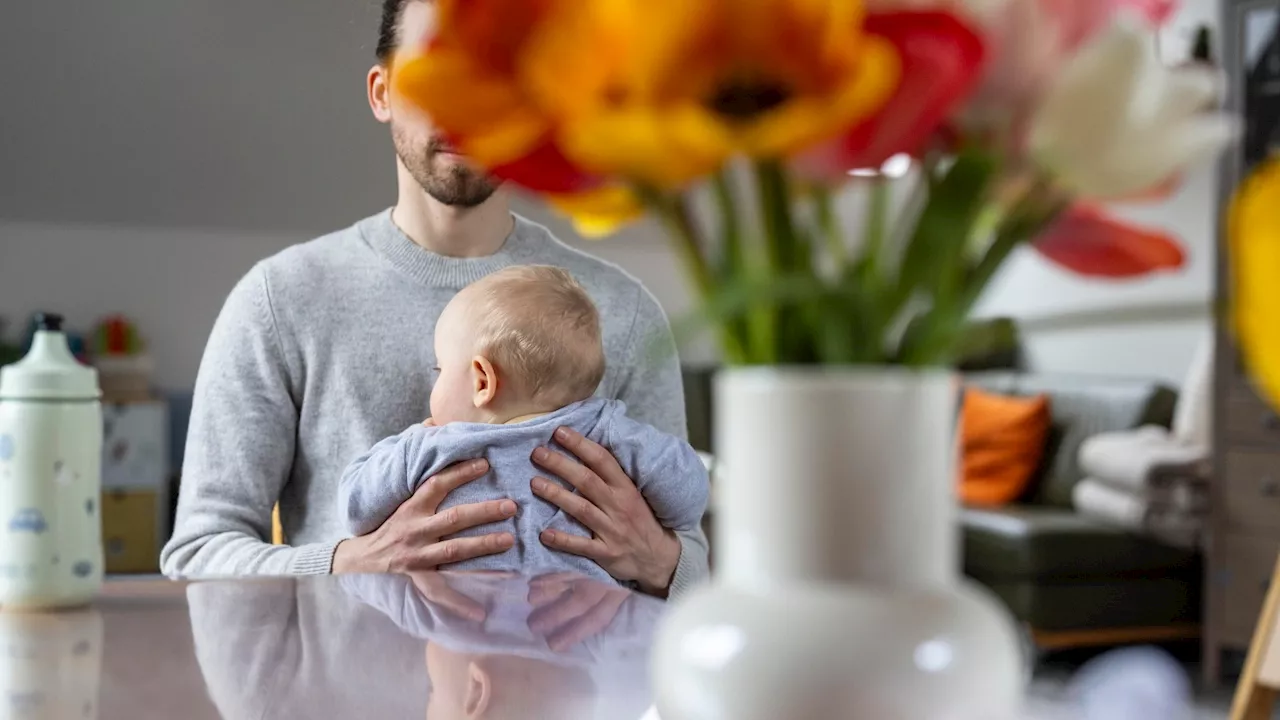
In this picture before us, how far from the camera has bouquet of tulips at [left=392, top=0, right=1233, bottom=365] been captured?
1.14ft

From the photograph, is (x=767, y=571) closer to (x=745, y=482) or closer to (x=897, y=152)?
(x=745, y=482)

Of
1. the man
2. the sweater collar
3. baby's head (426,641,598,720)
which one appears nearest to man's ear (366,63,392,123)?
the man

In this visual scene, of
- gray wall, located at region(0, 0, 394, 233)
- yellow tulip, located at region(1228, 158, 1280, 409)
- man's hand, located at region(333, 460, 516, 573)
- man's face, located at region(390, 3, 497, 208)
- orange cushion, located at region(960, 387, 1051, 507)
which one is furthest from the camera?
orange cushion, located at region(960, 387, 1051, 507)

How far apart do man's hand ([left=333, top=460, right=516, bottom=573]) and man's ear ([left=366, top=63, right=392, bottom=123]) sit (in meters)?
0.56

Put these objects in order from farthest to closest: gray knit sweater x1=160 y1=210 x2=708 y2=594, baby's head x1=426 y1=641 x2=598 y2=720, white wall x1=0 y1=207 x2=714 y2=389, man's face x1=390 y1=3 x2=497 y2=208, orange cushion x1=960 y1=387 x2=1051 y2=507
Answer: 1. orange cushion x1=960 y1=387 x2=1051 y2=507
2. white wall x1=0 y1=207 x2=714 y2=389
3. man's face x1=390 y1=3 x2=497 y2=208
4. gray knit sweater x1=160 y1=210 x2=708 y2=594
5. baby's head x1=426 y1=641 x2=598 y2=720

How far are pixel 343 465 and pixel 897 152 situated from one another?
3.81 feet

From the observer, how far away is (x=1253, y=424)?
3.61 m

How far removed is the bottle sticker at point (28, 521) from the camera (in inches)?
36.1

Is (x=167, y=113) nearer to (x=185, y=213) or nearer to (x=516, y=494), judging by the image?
(x=185, y=213)

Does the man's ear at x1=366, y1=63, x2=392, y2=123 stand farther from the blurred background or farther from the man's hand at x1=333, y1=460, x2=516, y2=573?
Answer: the blurred background

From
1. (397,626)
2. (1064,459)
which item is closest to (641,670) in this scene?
(397,626)

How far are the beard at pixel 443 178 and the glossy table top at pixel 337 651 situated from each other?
1.84 feet

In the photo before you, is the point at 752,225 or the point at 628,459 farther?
the point at 628,459

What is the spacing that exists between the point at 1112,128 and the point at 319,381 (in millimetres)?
1195
